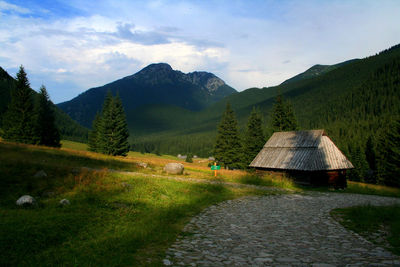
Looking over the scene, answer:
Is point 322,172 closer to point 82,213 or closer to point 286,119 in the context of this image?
point 286,119

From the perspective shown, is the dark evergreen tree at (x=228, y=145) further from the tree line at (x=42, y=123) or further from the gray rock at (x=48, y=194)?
the gray rock at (x=48, y=194)

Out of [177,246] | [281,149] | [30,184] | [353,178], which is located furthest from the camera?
[353,178]

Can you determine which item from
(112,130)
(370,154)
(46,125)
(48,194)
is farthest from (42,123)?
(370,154)

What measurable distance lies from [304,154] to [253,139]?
24.4 metres

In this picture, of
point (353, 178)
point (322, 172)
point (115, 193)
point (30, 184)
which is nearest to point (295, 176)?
point (322, 172)

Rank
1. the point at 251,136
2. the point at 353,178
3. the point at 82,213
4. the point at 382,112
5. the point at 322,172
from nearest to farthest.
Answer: the point at 82,213 → the point at 322,172 → the point at 251,136 → the point at 353,178 → the point at 382,112

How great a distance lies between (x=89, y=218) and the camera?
27.0 ft

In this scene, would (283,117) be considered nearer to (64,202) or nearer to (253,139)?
(253,139)

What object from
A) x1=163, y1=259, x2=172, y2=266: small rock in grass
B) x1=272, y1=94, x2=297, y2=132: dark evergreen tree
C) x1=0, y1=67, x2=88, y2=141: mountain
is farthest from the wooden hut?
x1=0, y1=67, x2=88, y2=141: mountain

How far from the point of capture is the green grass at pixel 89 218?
5.45 metres

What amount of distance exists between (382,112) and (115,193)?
606 ft

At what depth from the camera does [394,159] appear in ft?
167

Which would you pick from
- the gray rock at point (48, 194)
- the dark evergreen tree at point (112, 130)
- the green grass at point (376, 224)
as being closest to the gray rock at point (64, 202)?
the gray rock at point (48, 194)

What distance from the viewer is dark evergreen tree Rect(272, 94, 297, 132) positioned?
5216cm
